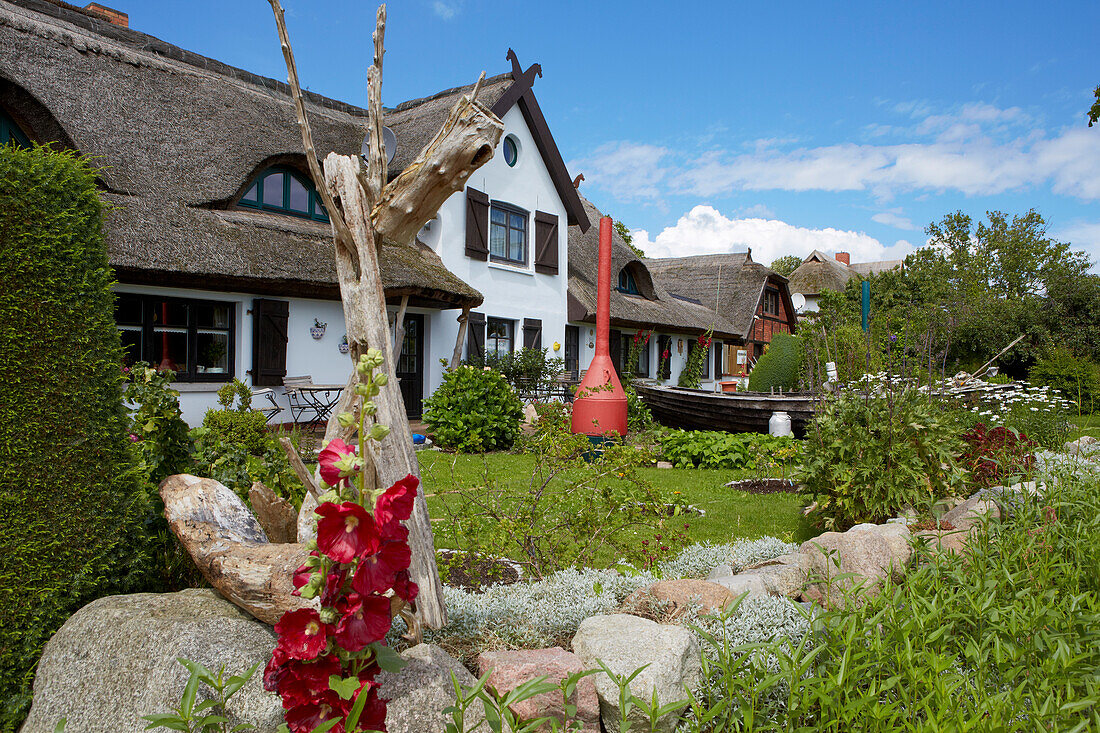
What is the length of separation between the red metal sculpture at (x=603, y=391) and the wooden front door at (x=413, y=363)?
5394 millimetres

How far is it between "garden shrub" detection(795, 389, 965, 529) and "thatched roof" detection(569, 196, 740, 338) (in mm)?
12130

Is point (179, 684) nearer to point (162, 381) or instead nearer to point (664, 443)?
point (162, 381)

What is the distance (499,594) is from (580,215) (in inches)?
579

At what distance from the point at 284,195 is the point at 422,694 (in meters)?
A: 12.0

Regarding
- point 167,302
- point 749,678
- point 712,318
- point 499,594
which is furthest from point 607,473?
point 712,318

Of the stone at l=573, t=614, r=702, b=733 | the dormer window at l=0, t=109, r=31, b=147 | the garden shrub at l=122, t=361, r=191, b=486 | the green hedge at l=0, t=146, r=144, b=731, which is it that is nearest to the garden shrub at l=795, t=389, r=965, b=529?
the stone at l=573, t=614, r=702, b=733

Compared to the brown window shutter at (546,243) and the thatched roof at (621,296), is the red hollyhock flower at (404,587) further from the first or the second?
the thatched roof at (621,296)

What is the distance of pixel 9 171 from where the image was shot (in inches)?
92.7

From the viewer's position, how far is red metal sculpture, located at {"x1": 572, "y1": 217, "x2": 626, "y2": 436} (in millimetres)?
8508

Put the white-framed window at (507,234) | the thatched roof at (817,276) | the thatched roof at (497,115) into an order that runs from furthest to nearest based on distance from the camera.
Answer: the thatched roof at (817,276), the white-framed window at (507,234), the thatched roof at (497,115)

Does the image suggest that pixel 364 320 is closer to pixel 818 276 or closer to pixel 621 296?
pixel 621 296

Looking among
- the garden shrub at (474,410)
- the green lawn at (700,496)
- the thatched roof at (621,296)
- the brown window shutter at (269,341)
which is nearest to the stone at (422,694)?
the green lawn at (700,496)

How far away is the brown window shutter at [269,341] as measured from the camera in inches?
422

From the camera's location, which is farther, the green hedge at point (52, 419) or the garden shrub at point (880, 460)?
the garden shrub at point (880, 460)
